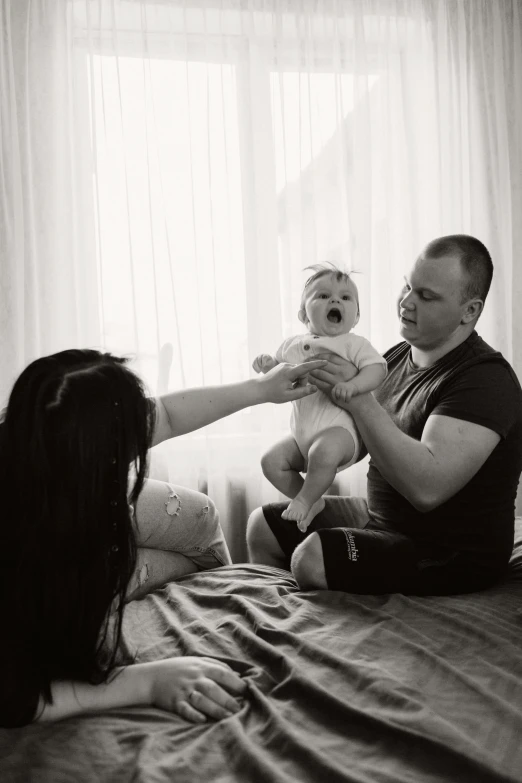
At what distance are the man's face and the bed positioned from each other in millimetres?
730

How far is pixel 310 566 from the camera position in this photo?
1755 millimetres

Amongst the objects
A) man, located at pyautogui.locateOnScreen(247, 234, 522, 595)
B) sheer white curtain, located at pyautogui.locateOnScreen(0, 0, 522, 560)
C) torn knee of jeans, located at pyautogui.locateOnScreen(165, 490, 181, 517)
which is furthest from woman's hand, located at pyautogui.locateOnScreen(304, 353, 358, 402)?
sheer white curtain, located at pyautogui.locateOnScreen(0, 0, 522, 560)

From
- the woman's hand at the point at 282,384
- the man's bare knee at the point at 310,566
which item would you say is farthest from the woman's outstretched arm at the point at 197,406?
the man's bare knee at the point at 310,566

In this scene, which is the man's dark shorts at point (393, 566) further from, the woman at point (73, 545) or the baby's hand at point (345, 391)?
the woman at point (73, 545)

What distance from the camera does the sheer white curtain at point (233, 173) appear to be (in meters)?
3.05

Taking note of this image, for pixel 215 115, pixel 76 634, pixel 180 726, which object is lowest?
pixel 180 726

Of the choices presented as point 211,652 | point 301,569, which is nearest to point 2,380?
point 301,569

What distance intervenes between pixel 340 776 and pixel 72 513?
1.68ft

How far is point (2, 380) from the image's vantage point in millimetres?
3000

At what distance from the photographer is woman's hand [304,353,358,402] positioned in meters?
1.92

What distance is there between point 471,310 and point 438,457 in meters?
0.50

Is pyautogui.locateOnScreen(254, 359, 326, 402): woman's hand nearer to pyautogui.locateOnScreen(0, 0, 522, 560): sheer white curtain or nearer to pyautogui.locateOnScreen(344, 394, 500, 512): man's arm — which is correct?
pyautogui.locateOnScreen(344, 394, 500, 512): man's arm

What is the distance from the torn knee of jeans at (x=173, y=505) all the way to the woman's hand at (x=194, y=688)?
0.76m

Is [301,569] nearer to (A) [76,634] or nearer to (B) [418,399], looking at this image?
(B) [418,399]
